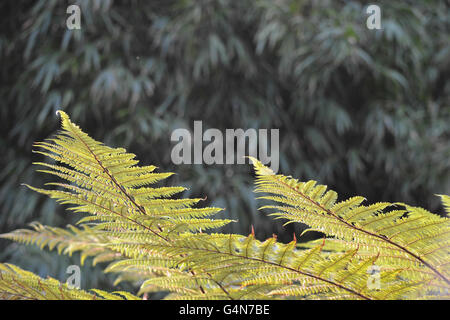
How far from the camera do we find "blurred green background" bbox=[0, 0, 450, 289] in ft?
4.14

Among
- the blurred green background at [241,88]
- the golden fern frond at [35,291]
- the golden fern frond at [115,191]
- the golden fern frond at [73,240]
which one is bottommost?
the golden fern frond at [73,240]

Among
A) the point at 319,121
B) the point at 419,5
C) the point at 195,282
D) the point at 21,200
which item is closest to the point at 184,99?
the point at 319,121

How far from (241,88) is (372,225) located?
1229mm

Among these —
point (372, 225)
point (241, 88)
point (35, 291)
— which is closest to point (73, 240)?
point (35, 291)

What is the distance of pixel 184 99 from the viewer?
4.40ft

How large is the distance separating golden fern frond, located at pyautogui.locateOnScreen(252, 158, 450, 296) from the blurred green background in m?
1.02

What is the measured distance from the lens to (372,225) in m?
0.18

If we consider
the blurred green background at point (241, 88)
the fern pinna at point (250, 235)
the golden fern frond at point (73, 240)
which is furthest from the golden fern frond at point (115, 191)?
the blurred green background at point (241, 88)

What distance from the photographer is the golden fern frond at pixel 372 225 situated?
0.59 feet

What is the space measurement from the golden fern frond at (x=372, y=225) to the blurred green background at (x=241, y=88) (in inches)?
40.3

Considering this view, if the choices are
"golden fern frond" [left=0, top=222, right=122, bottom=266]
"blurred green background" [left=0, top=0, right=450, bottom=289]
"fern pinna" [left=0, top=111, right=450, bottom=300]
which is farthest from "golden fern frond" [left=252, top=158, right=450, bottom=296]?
"blurred green background" [left=0, top=0, right=450, bottom=289]

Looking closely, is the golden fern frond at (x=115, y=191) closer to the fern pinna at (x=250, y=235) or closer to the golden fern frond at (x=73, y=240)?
the fern pinna at (x=250, y=235)

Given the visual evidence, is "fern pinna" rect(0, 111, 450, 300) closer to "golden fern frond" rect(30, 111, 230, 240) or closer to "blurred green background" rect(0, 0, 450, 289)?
"golden fern frond" rect(30, 111, 230, 240)

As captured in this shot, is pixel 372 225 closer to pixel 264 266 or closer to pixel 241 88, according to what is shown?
pixel 264 266
